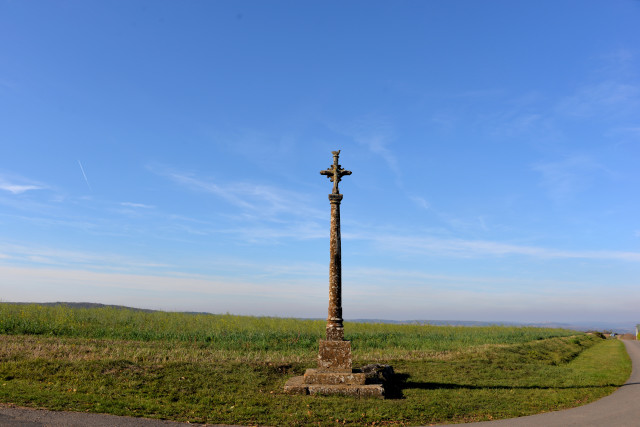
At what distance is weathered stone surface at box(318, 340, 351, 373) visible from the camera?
14836 mm

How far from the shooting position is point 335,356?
15.0 m

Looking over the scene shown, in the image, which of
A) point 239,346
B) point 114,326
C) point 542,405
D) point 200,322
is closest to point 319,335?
point 239,346

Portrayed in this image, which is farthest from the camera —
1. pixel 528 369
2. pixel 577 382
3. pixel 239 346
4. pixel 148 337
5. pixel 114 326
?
pixel 114 326

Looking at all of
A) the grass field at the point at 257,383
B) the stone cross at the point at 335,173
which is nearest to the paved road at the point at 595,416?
the grass field at the point at 257,383

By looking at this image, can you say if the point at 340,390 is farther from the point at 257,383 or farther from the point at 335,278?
the point at 335,278

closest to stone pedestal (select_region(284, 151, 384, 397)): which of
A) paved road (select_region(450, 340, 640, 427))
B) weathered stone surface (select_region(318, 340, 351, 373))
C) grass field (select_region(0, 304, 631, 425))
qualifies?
weathered stone surface (select_region(318, 340, 351, 373))

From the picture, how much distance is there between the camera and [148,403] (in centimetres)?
1177

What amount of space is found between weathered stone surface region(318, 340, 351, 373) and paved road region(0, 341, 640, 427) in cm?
490

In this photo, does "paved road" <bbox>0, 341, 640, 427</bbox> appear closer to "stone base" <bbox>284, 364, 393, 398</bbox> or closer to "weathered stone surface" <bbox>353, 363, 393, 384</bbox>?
"stone base" <bbox>284, 364, 393, 398</bbox>

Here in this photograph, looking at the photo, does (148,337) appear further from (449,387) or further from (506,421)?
(506,421)

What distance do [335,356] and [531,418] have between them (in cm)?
599

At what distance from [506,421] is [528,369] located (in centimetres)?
1188

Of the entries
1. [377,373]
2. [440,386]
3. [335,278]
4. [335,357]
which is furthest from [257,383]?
[440,386]

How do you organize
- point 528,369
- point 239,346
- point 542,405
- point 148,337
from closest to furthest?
1. point 542,405
2. point 528,369
3. point 239,346
4. point 148,337
